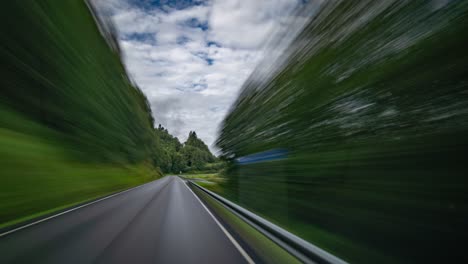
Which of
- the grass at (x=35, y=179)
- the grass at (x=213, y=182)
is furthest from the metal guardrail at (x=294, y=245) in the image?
the grass at (x=213, y=182)

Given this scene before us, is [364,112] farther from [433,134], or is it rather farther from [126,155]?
[126,155]

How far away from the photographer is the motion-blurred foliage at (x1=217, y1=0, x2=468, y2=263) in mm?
3039

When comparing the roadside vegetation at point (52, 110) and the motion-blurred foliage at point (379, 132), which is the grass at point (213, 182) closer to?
the roadside vegetation at point (52, 110)

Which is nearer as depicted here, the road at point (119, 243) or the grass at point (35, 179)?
the road at point (119, 243)

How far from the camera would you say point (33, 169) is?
9.88 metres

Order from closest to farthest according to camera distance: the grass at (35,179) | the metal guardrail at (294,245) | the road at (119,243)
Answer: the metal guardrail at (294,245) → the road at (119,243) → the grass at (35,179)

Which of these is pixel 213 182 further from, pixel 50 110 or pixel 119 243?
pixel 119 243

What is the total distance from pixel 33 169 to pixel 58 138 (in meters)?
5.91

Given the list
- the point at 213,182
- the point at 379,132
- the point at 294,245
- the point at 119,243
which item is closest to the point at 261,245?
the point at 294,245

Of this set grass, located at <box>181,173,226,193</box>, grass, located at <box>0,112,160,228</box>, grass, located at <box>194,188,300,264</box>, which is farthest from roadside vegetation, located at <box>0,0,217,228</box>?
grass, located at <box>181,173,226,193</box>

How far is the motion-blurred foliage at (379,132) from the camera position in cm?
304

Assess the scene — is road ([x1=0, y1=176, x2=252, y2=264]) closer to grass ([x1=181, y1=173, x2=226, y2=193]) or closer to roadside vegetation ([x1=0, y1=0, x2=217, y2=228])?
roadside vegetation ([x1=0, y1=0, x2=217, y2=228])

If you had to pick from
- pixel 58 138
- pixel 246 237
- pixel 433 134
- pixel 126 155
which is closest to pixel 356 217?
pixel 433 134

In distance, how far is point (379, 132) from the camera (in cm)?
426
